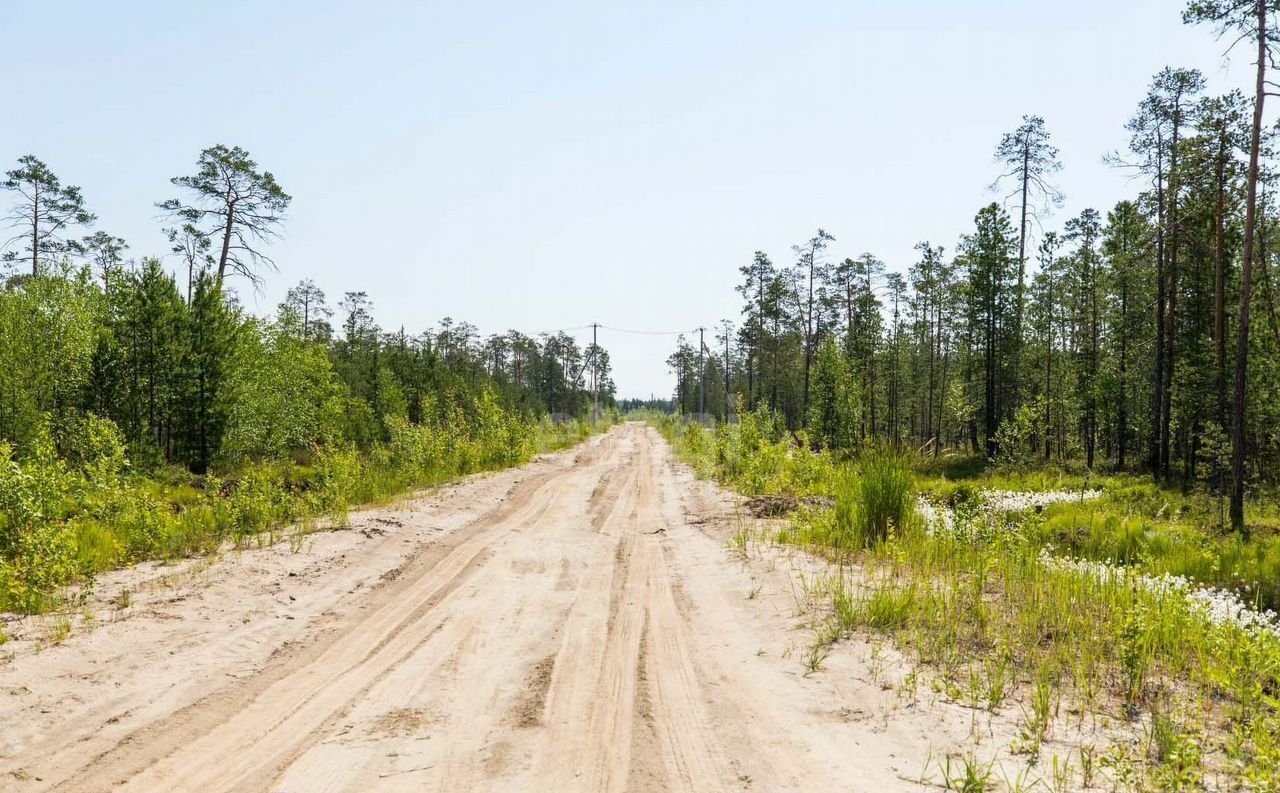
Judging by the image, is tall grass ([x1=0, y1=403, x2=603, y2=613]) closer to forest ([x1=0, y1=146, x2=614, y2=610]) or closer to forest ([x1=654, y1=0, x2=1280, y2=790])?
forest ([x1=0, y1=146, x2=614, y2=610])

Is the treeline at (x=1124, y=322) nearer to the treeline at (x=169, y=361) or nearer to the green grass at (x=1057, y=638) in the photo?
the green grass at (x=1057, y=638)

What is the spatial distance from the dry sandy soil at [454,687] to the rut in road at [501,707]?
19 mm

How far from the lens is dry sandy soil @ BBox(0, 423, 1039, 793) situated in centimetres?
368

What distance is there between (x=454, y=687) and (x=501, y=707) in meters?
0.56

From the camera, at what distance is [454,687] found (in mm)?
4891

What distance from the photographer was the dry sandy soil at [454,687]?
12.1 feet

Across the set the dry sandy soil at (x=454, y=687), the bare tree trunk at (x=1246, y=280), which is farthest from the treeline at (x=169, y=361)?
the bare tree trunk at (x=1246, y=280)

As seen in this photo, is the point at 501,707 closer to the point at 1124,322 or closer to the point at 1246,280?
the point at 1246,280

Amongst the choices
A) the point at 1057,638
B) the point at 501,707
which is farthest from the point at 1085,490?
the point at 501,707

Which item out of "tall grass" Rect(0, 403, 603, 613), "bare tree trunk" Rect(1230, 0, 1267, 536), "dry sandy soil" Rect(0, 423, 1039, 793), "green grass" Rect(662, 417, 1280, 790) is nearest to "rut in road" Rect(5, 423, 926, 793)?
"dry sandy soil" Rect(0, 423, 1039, 793)

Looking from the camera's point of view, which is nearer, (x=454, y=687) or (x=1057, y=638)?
(x=454, y=687)

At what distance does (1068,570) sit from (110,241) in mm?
49566

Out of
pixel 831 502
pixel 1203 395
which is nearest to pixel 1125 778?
pixel 831 502

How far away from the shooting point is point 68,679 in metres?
4.82
